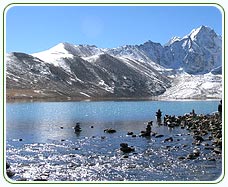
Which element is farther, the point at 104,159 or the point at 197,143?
the point at 197,143

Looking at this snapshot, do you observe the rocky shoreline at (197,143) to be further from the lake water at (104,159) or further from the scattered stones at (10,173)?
the lake water at (104,159)

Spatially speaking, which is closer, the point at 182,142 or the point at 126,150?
the point at 126,150

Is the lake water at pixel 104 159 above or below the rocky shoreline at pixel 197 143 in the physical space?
below

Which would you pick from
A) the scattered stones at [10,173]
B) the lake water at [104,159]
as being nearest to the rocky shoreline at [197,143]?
the scattered stones at [10,173]

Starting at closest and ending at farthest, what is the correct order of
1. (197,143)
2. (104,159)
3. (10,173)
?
(10,173)
(104,159)
(197,143)

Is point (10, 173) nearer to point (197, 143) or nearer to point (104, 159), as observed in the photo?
point (104, 159)

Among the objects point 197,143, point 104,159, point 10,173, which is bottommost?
point 104,159

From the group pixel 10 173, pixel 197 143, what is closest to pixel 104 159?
pixel 10 173

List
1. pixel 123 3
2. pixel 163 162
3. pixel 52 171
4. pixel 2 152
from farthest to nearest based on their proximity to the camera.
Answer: pixel 163 162, pixel 52 171, pixel 2 152, pixel 123 3

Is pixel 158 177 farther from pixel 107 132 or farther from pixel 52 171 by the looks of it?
pixel 107 132

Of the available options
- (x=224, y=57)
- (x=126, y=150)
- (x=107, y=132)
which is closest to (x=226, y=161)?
(x=224, y=57)

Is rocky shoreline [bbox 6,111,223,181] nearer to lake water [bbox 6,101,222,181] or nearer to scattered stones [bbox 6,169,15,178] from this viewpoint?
scattered stones [bbox 6,169,15,178]
